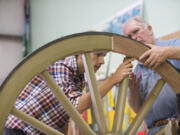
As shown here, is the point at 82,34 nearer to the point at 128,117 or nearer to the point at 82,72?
the point at 82,72

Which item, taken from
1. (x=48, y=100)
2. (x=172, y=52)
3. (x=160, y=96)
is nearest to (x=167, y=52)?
(x=172, y=52)

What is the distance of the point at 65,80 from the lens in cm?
87

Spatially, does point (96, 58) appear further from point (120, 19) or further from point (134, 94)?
point (120, 19)

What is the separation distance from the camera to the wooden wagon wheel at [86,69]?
66 cm

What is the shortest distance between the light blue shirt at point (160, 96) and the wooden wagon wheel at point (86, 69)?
0.27 meters

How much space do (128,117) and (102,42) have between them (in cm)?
122

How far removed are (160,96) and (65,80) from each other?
47cm

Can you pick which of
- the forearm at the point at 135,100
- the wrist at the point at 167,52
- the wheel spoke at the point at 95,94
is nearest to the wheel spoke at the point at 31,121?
the wheel spoke at the point at 95,94

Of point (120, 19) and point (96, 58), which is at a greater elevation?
point (120, 19)

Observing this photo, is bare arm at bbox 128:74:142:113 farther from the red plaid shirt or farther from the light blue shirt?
the red plaid shirt

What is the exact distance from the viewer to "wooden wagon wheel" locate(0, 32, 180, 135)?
660 millimetres

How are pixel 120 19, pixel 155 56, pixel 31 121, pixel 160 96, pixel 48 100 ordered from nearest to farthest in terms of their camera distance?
pixel 31 121 < pixel 155 56 < pixel 48 100 < pixel 160 96 < pixel 120 19

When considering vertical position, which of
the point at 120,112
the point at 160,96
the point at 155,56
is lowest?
the point at 160,96

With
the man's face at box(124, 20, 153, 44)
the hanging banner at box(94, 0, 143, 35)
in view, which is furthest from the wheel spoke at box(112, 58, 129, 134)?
the hanging banner at box(94, 0, 143, 35)
